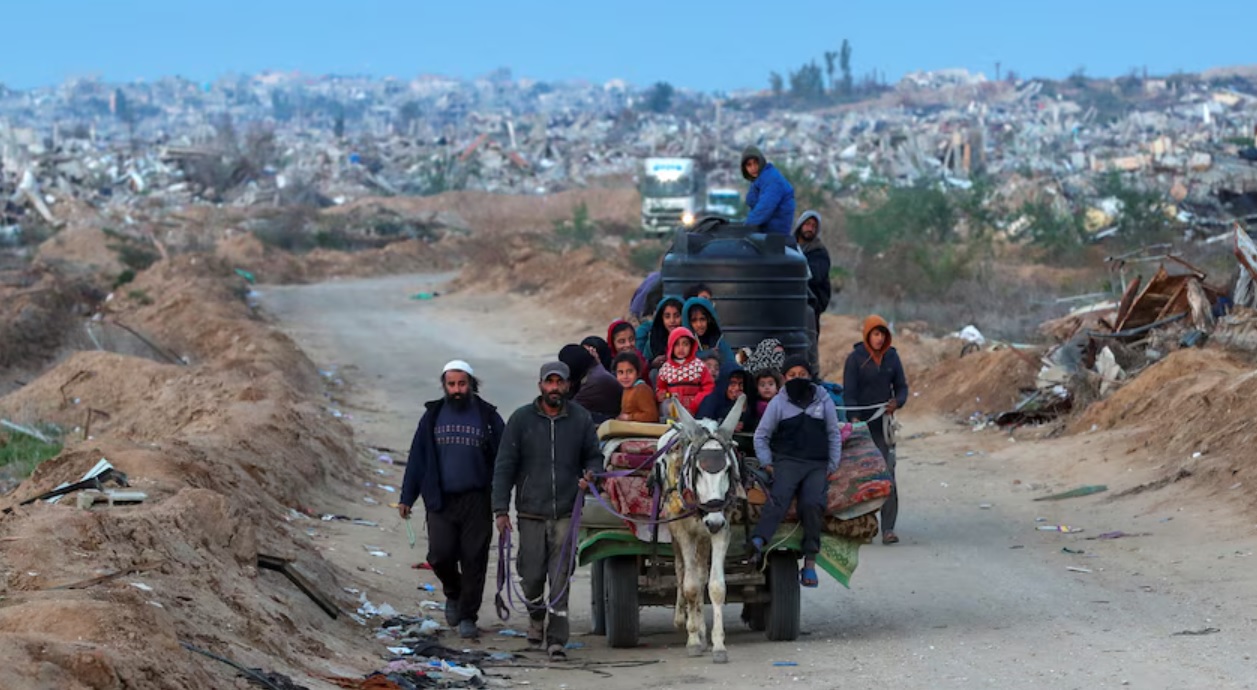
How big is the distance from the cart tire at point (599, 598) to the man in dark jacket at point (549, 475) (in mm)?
350

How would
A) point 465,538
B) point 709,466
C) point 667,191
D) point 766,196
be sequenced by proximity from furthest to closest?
1. point 667,191
2. point 766,196
3. point 465,538
4. point 709,466

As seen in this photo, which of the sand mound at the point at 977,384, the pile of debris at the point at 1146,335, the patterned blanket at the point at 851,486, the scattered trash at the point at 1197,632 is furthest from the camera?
the sand mound at the point at 977,384

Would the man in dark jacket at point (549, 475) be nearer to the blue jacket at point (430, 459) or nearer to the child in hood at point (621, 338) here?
the blue jacket at point (430, 459)

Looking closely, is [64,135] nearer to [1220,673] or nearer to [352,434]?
[352,434]

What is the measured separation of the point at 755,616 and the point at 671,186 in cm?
4852

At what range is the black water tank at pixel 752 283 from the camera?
14742mm

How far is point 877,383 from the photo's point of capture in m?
15.1

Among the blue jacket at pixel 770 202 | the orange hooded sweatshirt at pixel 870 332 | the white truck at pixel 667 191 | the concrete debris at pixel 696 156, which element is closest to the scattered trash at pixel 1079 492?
the orange hooded sweatshirt at pixel 870 332

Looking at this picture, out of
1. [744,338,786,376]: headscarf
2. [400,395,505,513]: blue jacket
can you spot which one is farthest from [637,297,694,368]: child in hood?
[400,395,505,513]: blue jacket

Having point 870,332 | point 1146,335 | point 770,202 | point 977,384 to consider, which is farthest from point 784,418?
point 977,384

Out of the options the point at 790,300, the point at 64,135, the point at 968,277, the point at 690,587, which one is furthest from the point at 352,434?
the point at 64,135

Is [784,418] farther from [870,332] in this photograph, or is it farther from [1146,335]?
[1146,335]

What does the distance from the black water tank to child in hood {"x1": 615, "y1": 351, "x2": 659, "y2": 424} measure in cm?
268

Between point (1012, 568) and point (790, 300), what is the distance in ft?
8.81
